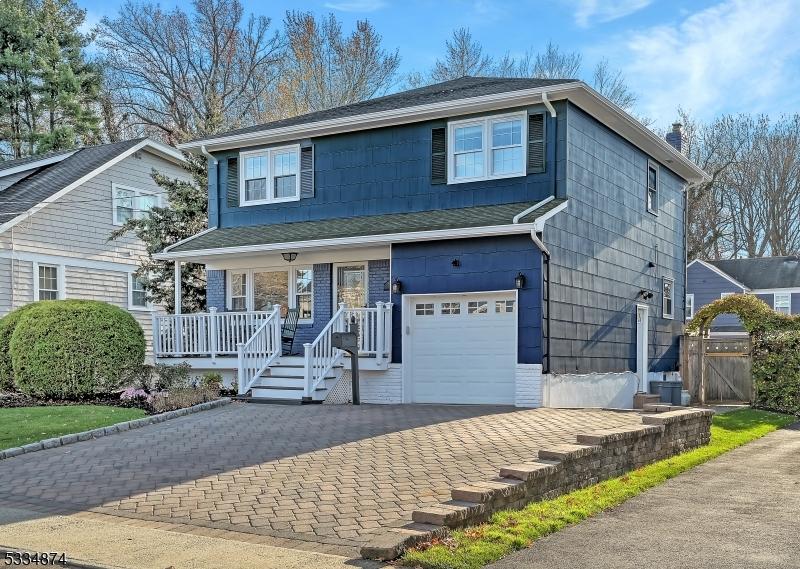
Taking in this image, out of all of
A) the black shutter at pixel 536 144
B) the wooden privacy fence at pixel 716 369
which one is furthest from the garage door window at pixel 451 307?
the wooden privacy fence at pixel 716 369

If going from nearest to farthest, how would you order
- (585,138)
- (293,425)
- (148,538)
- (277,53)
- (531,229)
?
(148,538) < (293,425) < (531,229) < (585,138) < (277,53)

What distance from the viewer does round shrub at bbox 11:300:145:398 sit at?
1661 centimetres

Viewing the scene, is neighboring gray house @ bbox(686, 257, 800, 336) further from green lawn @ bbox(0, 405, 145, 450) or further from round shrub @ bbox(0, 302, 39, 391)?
green lawn @ bbox(0, 405, 145, 450)

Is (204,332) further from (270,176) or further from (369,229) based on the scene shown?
(369,229)

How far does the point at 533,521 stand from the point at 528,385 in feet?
26.9

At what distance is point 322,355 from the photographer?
16031 millimetres

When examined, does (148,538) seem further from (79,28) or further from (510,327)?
(79,28)

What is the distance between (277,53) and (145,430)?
2815 cm

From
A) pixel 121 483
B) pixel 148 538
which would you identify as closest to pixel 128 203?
pixel 121 483

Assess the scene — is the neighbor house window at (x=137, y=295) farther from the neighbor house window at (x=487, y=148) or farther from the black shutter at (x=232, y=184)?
the neighbor house window at (x=487, y=148)

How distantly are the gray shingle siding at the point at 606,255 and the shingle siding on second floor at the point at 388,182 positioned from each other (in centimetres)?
73

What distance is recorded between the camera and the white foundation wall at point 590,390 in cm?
1537

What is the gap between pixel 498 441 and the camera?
419 inches

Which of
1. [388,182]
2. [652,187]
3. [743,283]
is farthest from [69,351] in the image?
[743,283]
